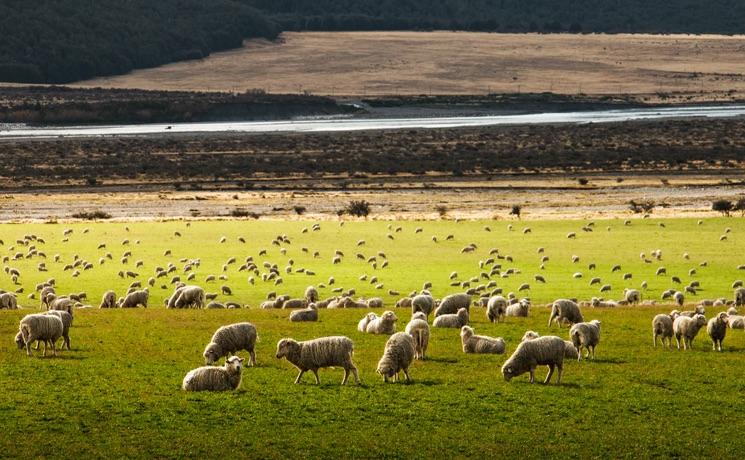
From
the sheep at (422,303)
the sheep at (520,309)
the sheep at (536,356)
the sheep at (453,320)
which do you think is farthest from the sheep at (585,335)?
the sheep at (520,309)

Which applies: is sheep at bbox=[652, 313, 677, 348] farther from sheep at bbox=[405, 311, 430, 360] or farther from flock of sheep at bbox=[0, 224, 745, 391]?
sheep at bbox=[405, 311, 430, 360]

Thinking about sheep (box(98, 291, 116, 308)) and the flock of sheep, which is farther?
sheep (box(98, 291, 116, 308))

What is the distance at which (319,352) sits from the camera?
19062 mm

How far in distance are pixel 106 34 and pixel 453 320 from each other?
152 meters

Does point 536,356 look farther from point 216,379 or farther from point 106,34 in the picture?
point 106,34

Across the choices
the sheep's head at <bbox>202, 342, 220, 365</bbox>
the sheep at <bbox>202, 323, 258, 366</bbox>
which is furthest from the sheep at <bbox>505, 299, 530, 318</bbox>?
the sheep's head at <bbox>202, 342, 220, 365</bbox>

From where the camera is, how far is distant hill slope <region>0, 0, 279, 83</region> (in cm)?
16112

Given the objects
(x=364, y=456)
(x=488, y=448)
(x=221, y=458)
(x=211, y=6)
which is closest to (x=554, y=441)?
(x=488, y=448)

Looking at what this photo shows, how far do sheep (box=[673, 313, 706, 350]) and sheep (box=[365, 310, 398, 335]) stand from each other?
4965mm

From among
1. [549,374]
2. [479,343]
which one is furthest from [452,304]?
[549,374]

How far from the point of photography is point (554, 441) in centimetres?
1702

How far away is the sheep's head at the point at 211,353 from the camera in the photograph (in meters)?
20.3

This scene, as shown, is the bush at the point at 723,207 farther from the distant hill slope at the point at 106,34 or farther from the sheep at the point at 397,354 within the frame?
the distant hill slope at the point at 106,34

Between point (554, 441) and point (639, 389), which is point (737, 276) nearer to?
point (639, 389)
